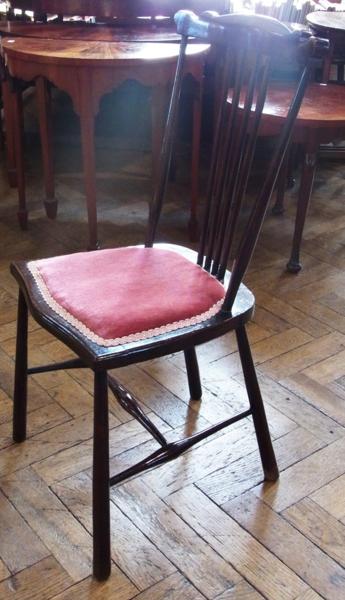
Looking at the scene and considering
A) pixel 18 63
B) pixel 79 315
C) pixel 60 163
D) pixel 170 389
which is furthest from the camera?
pixel 60 163

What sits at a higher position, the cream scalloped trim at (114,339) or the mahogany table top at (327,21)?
the mahogany table top at (327,21)

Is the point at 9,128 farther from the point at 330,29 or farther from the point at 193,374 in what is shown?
the point at 193,374

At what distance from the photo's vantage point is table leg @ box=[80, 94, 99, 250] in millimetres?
2088

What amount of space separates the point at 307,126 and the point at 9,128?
4.10 feet

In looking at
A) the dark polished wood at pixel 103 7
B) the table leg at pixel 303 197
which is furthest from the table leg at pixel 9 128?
the table leg at pixel 303 197

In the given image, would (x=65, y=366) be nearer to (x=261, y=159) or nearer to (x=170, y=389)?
(x=170, y=389)

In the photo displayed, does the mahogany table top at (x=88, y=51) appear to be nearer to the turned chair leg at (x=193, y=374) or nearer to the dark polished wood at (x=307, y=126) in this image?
the dark polished wood at (x=307, y=126)

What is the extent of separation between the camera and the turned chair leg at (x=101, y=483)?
1.15 metres

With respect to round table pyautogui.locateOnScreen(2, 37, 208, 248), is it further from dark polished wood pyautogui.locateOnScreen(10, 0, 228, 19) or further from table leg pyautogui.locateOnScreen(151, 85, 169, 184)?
dark polished wood pyautogui.locateOnScreen(10, 0, 228, 19)

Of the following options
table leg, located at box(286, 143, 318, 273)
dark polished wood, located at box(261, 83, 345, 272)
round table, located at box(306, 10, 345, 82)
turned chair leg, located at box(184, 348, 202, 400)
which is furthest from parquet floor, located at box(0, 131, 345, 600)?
round table, located at box(306, 10, 345, 82)

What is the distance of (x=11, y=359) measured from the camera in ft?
6.03

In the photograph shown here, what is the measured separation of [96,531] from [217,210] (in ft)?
2.13

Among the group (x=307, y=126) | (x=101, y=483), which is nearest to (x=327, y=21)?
(x=307, y=126)

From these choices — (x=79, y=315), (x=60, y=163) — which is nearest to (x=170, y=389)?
(x=79, y=315)
